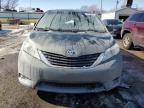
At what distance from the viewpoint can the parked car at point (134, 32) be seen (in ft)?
29.2

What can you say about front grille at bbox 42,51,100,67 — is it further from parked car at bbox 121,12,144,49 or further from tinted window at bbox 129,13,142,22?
tinted window at bbox 129,13,142,22

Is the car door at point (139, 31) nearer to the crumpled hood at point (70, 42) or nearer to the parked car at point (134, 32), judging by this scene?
the parked car at point (134, 32)

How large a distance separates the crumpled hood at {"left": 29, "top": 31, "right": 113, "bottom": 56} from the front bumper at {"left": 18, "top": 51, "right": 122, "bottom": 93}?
0.93 ft

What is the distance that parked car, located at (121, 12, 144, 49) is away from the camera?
8898 mm

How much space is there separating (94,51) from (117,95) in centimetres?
110

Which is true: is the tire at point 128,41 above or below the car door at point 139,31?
below

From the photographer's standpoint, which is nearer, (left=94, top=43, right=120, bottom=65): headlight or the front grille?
the front grille

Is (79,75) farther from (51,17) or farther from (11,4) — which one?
(11,4)

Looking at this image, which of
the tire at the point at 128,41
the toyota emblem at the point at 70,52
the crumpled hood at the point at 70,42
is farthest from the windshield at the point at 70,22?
the tire at the point at 128,41

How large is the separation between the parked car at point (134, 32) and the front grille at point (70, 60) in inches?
209

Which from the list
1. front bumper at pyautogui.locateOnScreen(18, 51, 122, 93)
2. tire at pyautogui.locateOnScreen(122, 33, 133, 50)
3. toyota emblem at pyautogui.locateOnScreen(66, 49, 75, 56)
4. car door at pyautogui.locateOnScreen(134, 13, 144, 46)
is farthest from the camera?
tire at pyautogui.locateOnScreen(122, 33, 133, 50)

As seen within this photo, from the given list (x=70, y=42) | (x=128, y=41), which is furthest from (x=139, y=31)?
(x=70, y=42)

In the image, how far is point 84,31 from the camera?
196 inches

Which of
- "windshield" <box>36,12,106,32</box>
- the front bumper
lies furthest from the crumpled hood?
"windshield" <box>36,12,106,32</box>
